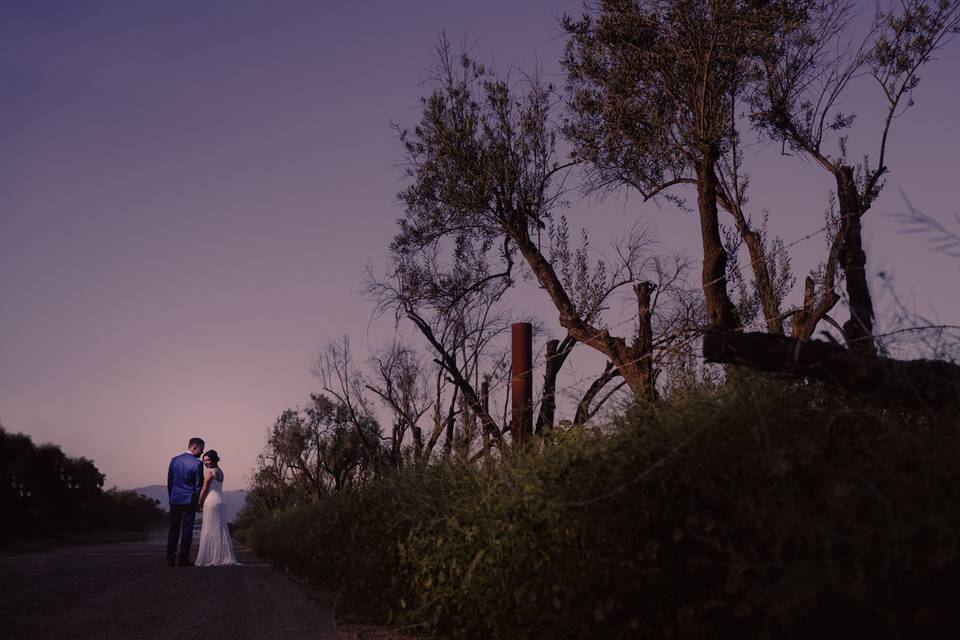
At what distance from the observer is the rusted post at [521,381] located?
916 centimetres

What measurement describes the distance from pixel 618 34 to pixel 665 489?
35.1 feet

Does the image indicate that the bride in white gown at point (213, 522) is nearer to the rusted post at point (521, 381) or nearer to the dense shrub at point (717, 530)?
the rusted post at point (521, 381)

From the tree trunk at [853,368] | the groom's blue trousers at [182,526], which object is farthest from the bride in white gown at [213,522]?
the tree trunk at [853,368]

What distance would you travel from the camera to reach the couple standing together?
51.1 ft

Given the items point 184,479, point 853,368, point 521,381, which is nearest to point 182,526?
point 184,479

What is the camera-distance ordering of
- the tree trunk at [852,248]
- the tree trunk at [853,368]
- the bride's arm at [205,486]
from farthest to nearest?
1. the bride's arm at [205,486]
2. the tree trunk at [852,248]
3. the tree trunk at [853,368]

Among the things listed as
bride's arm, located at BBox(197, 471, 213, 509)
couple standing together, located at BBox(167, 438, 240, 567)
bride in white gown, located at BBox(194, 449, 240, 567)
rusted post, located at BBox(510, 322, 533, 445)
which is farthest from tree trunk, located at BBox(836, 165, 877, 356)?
bride in white gown, located at BBox(194, 449, 240, 567)

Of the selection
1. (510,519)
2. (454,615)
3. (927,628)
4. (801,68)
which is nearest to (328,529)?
(454,615)

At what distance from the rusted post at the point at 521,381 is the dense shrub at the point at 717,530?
2.68 m

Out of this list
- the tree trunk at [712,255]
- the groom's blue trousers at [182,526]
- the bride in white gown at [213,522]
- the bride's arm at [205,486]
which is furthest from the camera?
the bride in white gown at [213,522]

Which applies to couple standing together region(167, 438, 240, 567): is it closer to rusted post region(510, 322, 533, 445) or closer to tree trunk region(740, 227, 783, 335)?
rusted post region(510, 322, 533, 445)

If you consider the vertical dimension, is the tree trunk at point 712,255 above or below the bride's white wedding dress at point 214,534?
above

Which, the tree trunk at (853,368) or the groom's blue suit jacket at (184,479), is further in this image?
the groom's blue suit jacket at (184,479)

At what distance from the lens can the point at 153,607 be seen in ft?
27.3
